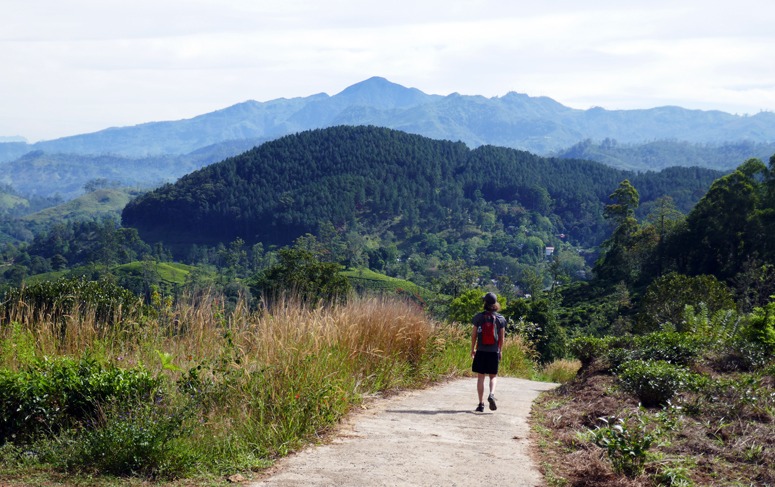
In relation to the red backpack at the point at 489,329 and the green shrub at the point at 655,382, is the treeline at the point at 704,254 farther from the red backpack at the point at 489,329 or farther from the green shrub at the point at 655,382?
the green shrub at the point at 655,382

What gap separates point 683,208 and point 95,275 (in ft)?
346

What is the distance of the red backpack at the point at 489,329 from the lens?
7.30m

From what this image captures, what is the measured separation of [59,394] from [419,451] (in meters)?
2.70

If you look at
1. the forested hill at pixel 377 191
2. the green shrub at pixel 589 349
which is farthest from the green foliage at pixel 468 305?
the forested hill at pixel 377 191

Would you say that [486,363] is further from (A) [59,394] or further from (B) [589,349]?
(A) [59,394]

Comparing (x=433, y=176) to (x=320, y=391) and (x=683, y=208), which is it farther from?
(x=320, y=391)

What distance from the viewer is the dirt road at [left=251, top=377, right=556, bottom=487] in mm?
4500

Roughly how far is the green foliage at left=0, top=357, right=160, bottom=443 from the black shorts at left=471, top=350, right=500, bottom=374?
3.46 meters

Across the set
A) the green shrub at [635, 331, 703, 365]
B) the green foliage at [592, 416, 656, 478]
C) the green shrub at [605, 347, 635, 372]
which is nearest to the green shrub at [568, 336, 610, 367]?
the green shrub at [605, 347, 635, 372]

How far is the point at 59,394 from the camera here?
4.94 m

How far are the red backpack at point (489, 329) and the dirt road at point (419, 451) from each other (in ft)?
2.35

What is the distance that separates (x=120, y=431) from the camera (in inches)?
178

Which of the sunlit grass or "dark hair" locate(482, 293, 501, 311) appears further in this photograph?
"dark hair" locate(482, 293, 501, 311)

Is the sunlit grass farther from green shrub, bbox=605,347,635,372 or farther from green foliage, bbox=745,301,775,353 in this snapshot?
green foliage, bbox=745,301,775,353
